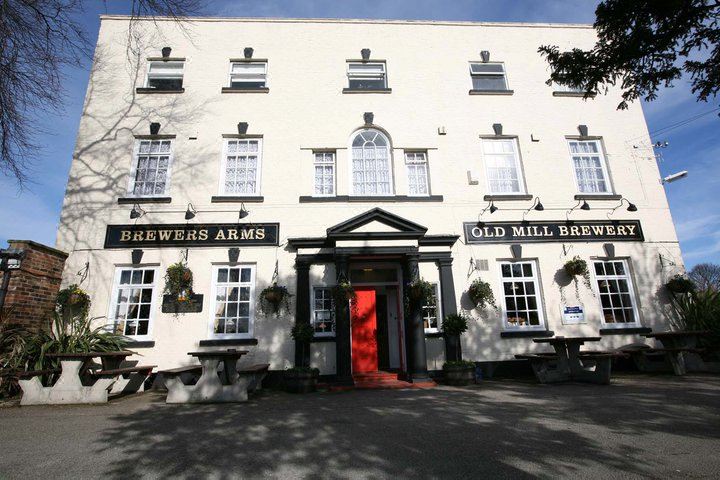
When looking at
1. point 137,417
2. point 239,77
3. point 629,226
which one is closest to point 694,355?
point 629,226

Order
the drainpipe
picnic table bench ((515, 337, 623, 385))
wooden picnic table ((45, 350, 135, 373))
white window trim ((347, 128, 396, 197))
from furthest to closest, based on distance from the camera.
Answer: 1. white window trim ((347, 128, 396, 197))
2. picnic table bench ((515, 337, 623, 385))
3. the drainpipe
4. wooden picnic table ((45, 350, 135, 373))

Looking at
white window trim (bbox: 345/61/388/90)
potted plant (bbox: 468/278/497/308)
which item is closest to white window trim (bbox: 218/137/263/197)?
white window trim (bbox: 345/61/388/90)

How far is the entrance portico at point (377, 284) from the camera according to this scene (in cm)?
877

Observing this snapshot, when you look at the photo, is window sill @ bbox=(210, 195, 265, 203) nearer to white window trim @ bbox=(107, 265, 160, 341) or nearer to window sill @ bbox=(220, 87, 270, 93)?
white window trim @ bbox=(107, 265, 160, 341)

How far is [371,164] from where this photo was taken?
10.7 meters

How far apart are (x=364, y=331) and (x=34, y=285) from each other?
7.67 metres

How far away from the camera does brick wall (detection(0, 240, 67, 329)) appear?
7.99 m

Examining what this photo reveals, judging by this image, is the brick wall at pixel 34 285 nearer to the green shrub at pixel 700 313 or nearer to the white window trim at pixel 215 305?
the white window trim at pixel 215 305

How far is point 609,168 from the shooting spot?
11.1m

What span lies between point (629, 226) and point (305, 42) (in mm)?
11075

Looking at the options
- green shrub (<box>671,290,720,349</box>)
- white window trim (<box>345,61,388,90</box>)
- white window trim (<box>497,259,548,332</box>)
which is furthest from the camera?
white window trim (<box>345,61,388,90</box>)

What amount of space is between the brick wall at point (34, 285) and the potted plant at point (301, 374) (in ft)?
18.9

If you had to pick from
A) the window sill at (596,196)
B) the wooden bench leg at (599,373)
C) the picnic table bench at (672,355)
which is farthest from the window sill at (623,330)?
the window sill at (596,196)

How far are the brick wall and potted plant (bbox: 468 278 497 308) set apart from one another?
10.2m
